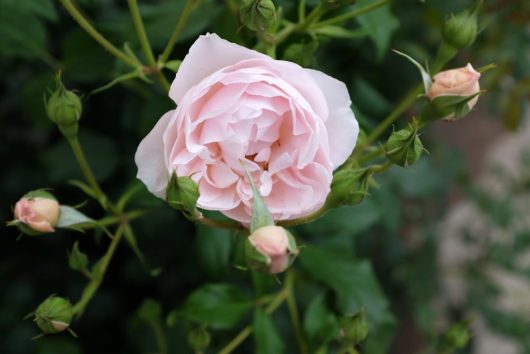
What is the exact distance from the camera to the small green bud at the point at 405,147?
2.19 ft

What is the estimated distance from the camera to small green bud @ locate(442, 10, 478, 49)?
0.75 metres

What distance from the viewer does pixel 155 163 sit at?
0.67 meters

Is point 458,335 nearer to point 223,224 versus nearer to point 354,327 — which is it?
point 354,327

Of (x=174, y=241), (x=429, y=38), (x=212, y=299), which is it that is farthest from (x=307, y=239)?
(x=429, y=38)

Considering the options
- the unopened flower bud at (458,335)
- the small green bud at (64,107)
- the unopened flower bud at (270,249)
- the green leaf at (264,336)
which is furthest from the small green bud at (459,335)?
the small green bud at (64,107)

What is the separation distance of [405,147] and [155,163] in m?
0.23

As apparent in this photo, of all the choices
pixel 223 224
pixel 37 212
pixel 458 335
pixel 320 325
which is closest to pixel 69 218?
pixel 37 212

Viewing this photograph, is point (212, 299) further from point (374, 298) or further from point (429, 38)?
point (429, 38)

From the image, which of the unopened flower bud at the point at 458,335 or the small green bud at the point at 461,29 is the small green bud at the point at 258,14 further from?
the unopened flower bud at the point at 458,335

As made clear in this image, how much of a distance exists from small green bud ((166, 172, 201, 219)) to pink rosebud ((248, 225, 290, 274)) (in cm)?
6

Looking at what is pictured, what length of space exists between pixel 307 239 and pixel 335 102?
600mm

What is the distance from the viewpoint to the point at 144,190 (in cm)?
90

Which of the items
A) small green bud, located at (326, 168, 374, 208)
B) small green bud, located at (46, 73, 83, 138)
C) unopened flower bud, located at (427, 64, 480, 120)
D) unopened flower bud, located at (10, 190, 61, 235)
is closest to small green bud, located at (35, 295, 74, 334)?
unopened flower bud, located at (10, 190, 61, 235)

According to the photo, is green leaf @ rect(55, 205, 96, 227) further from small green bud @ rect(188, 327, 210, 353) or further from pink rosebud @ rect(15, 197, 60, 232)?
small green bud @ rect(188, 327, 210, 353)
